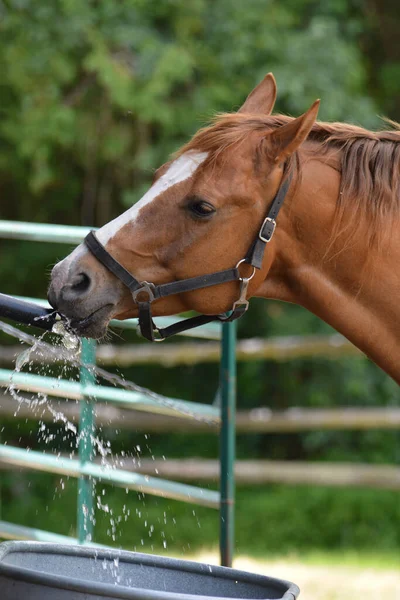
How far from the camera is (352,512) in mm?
6910

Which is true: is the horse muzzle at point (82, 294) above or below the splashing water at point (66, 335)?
above

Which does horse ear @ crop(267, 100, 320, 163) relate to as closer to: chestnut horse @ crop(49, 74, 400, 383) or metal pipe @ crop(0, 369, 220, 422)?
chestnut horse @ crop(49, 74, 400, 383)

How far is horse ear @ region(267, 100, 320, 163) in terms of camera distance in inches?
83.0

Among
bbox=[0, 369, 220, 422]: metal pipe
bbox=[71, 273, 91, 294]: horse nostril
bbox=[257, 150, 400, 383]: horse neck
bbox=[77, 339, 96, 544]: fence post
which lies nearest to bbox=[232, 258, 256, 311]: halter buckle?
bbox=[257, 150, 400, 383]: horse neck

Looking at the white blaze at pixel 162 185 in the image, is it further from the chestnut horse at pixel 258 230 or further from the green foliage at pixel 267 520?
the green foliage at pixel 267 520

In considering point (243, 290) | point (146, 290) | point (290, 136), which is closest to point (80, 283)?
point (146, 290)

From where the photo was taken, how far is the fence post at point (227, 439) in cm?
299

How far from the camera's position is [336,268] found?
2271mm

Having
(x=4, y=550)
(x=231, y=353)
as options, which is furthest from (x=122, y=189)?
(x=4, y=550)

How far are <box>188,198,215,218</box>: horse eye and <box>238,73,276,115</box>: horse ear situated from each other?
0.47 m

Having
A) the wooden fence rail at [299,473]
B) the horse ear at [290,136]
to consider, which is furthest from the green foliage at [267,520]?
the horse ear at [290,136]

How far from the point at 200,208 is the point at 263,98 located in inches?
20.8

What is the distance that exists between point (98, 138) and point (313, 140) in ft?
15.1

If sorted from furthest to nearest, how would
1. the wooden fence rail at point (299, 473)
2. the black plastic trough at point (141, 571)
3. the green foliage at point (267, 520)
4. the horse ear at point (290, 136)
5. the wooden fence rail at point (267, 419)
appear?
the green foliage at point (267, 520)
the wooden fence rail at point (299, 473)
the wooden fence rail at point (267, 419)
the horse ear at point (290, 136)
the black plastic trough at point (141, 571)
